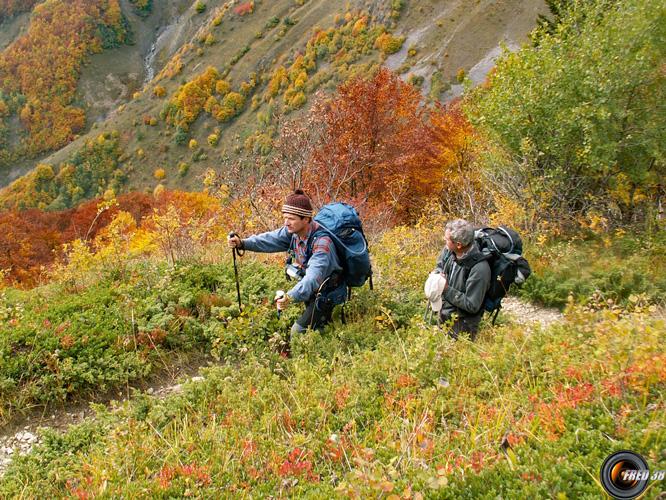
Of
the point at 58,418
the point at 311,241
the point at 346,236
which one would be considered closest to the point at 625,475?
the point at 346,236

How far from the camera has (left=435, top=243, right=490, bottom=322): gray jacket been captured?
4320 mm

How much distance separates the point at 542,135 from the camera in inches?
459

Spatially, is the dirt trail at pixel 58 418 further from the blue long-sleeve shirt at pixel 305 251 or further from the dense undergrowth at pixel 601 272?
the dense undergrowth at pixel 601 272

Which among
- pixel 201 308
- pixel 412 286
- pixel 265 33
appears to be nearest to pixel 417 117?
pixel 412 286

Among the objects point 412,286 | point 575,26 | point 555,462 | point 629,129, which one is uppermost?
point 555,462

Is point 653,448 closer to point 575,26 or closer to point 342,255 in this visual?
point 342,255

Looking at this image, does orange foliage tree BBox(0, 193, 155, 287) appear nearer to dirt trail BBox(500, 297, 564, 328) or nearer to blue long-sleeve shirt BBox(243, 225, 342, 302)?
blue long-sleeve shirt BBox(243, 225, 342, 302)

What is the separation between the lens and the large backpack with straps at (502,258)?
172 inches

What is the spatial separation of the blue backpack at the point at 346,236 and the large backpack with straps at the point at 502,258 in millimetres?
1242

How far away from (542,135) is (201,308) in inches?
402

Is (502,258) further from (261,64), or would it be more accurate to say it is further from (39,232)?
(261,64)

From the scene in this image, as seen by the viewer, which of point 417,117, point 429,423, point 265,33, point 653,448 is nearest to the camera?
point 653,448

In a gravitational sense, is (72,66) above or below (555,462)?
above

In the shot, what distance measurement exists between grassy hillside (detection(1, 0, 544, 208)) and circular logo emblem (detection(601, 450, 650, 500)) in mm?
58530
